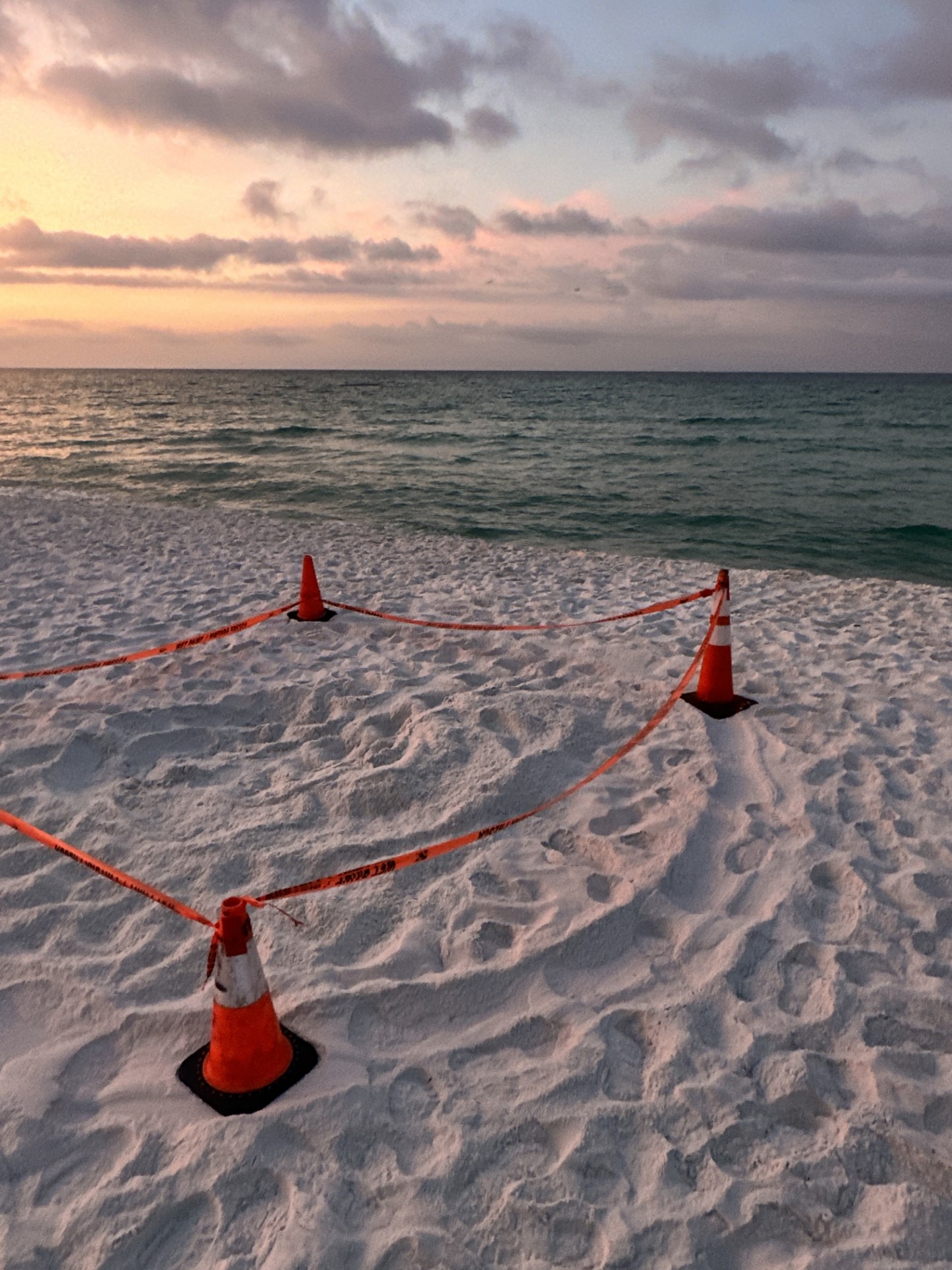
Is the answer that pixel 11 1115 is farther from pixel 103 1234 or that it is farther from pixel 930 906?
pixel 930 906

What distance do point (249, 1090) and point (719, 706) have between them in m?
3.46

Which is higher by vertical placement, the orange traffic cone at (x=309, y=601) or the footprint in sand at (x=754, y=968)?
the orange traffic cone at (x=309, y=601)

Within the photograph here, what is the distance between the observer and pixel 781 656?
6023 millimetres

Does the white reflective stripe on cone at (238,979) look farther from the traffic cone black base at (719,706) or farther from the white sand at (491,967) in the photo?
the traffic cone black base at (719,706)

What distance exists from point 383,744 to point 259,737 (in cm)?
73

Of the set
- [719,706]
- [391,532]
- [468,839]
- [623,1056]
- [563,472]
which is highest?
[468,839]

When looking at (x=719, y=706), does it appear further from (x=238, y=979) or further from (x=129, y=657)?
(x=129, y=657)

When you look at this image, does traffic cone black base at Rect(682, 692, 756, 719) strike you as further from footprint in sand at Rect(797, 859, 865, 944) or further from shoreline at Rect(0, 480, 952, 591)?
shoreline at Rect(0, 480, 952, 591)

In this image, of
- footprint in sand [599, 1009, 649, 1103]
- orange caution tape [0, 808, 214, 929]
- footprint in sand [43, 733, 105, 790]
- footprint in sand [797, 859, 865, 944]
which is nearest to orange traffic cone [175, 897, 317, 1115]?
orange caution tape [0, 808, 214, 929]

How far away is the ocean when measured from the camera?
14234 mm

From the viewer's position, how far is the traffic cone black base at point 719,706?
15.8 feet

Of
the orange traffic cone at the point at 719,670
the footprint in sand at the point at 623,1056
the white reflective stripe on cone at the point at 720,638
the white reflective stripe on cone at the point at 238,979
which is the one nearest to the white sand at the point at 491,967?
the footprint in sand at the point at 623,1056

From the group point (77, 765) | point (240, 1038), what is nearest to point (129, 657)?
point (77, 765)

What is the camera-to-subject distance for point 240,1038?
2275mm
